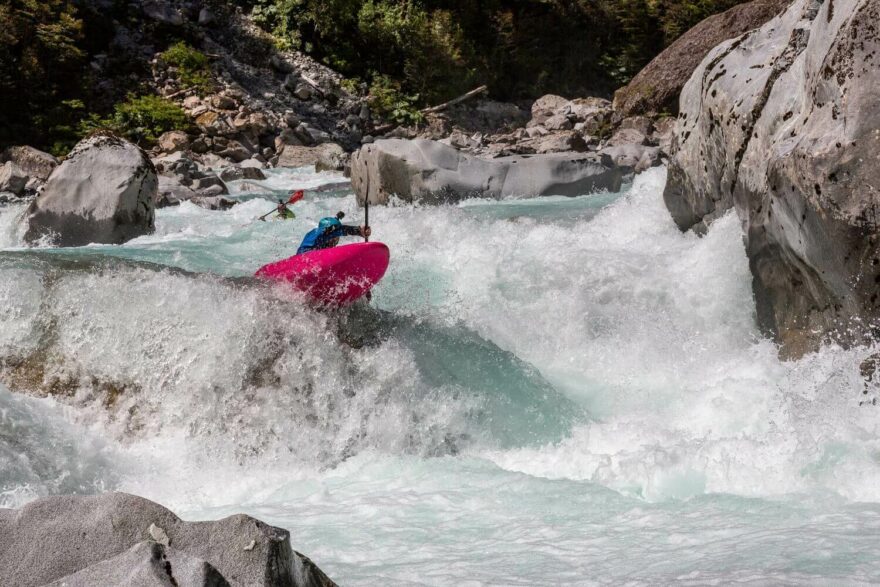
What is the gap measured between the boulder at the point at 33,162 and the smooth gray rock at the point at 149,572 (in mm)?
12534

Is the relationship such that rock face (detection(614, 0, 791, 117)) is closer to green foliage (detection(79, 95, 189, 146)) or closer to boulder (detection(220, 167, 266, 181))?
boulder (detection(220, 167, 266, 181))

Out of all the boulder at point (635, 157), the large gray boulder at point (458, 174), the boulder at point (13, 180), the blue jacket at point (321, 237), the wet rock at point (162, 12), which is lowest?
the boulder at point (13, 180)

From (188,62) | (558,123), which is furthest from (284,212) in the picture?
(188,62)

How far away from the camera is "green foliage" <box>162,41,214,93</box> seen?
18953mm

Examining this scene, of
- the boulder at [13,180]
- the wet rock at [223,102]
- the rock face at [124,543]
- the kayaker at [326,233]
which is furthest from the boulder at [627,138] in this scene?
the rock face at [124,543]

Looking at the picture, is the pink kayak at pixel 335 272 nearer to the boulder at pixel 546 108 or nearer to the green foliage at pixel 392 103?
the boulder at pixel 546 108

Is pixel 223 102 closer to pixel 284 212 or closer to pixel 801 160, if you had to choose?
pixel 284 212

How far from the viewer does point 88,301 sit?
17.6 ft

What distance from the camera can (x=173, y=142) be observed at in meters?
16.0

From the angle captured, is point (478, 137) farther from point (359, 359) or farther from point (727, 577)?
point (727, 577)

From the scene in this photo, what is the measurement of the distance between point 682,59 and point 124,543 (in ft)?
58.5

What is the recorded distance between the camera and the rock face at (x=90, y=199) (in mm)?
8969

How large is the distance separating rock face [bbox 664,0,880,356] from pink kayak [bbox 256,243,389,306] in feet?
8.42

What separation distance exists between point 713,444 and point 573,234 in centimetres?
411
